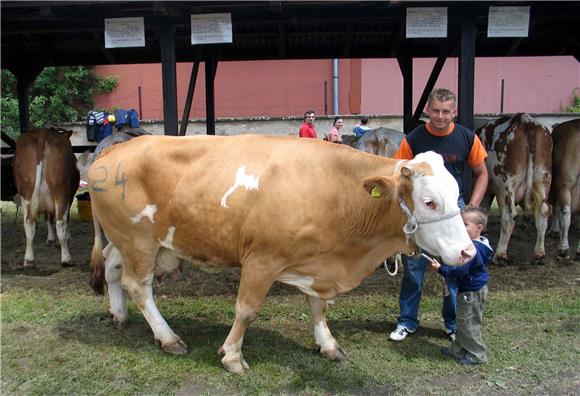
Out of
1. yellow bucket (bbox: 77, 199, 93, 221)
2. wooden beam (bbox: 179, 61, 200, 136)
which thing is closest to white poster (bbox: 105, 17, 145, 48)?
wooden beam (bbox: 179, 61, 200, 136)

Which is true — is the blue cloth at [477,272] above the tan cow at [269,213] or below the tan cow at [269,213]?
below

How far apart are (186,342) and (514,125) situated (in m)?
5.10

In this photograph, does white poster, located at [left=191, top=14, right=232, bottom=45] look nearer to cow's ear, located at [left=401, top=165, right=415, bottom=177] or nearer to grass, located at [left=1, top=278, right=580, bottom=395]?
grass, located at [left=1, top=278, right=580, bottom=395]

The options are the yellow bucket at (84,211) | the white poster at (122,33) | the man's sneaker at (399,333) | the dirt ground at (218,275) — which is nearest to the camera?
the man's sneaker at (399,333)

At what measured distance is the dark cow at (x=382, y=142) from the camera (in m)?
7.04

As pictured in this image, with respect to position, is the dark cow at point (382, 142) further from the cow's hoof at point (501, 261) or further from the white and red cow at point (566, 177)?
the white and red cow at point (566, 177)

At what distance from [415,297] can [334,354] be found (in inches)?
36.8

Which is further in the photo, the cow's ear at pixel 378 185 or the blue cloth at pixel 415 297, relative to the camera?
the blue cloth at pixel 415 297

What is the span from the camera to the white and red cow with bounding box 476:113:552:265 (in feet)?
22.6

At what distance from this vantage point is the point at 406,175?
3545 mm

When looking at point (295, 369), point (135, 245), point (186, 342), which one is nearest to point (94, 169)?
point (135, 245)

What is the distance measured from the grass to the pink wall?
15.7m

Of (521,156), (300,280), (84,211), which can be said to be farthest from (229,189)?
(84,211)

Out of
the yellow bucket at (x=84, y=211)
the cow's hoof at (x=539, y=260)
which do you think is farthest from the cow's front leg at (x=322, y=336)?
the yellow bucket at (x=84, y=211)
